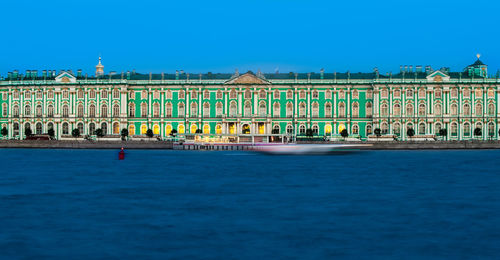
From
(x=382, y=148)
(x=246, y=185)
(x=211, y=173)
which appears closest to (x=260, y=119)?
(x=382, y=148)

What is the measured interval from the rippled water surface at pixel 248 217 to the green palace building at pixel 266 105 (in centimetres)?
5418

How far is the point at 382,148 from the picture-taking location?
77125mm

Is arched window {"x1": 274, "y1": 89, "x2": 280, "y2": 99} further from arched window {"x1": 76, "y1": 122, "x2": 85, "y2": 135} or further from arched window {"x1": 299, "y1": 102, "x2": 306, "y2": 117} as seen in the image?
arched window {"x1": 76, "y1": 122, "x2": 85, "y2": 135}

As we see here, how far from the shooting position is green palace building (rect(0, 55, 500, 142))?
87.6 m

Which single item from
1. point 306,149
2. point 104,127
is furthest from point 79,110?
point 306,149

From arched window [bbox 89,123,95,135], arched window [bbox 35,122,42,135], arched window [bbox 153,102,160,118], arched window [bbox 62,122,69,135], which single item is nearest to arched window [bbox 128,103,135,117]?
arched window [bbox 153,102,160,118]

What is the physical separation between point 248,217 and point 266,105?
2735 inches

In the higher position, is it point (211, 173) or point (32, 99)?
point (32, 99)

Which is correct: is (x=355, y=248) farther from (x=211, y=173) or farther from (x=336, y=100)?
(x=336, y=100)

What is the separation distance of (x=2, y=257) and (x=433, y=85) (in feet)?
257

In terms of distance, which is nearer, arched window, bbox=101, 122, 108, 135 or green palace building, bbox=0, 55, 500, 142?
green palace building, bbox=0, 55, 500, 142

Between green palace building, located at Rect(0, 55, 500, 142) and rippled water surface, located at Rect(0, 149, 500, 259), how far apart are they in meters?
54.2

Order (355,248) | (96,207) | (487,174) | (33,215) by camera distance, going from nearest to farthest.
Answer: (355,248) → (33,215) → (96,207) → (487,174)

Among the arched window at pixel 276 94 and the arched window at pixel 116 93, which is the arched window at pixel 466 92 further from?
the arched window at pixel 116 93
